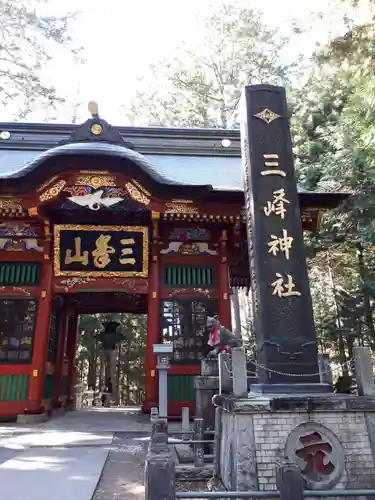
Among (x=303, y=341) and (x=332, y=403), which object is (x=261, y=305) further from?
(x=332, y=403)

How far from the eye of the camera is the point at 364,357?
4.29 m

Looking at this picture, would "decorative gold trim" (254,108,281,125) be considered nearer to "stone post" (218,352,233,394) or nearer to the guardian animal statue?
the guardian animal statue

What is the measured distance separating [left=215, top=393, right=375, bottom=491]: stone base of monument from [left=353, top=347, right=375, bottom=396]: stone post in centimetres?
29

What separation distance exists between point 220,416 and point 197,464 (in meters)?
0.97

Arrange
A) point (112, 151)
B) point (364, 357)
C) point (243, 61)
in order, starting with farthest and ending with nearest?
point (243, 61) < point (112, 151) < point (364, 357)

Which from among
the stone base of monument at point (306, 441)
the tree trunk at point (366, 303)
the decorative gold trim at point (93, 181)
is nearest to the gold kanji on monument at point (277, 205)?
the stone base of monument at point (306, 441)

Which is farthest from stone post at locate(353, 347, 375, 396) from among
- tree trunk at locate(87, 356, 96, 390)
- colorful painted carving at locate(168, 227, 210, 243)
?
tree trunk at locate(87, 356, 96, 390)

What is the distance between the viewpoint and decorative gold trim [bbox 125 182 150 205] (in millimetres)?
9008

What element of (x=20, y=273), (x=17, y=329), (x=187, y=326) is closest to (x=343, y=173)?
(x=187, y=326)

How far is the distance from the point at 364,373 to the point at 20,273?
7740mm

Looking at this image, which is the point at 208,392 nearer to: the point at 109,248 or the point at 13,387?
the point at 109,248

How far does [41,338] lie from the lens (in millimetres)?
9031

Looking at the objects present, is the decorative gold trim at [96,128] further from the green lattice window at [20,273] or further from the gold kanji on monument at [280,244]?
the gold kanji on monument at [280,244]

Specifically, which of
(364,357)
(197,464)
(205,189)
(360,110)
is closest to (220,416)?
(197,464)
